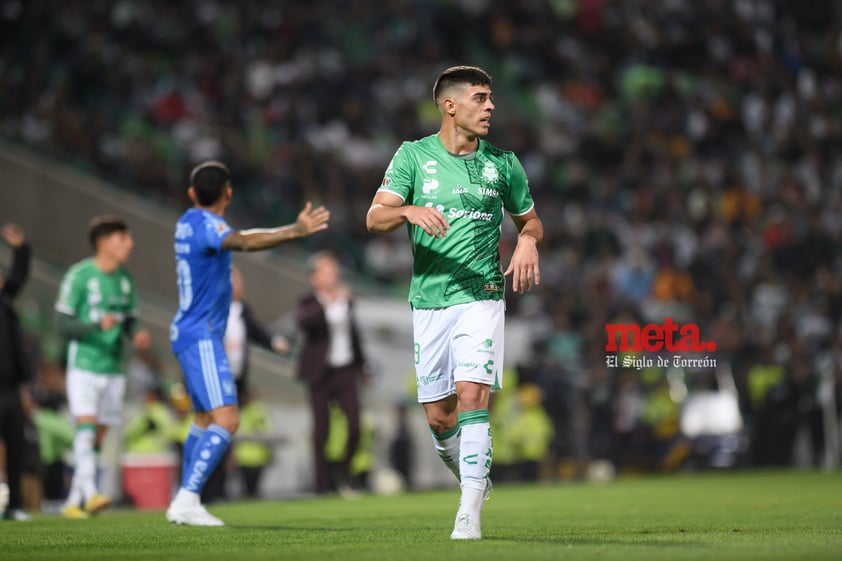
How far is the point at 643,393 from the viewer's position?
20.5 metres

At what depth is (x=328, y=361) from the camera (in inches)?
611

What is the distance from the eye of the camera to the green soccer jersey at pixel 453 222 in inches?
308

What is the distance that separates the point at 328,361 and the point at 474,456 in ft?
26.7

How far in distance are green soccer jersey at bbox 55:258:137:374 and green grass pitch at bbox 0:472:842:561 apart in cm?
145

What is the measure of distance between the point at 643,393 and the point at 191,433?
11.6m

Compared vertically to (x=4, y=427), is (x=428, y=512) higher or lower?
lower

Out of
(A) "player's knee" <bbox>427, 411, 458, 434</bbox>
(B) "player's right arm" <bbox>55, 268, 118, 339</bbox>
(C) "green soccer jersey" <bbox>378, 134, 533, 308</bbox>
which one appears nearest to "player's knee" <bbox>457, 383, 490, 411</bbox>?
(C) "green soccer jersey" <bbox>378, 134, 533, 308</bbox>

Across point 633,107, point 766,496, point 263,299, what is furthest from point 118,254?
point 633,107

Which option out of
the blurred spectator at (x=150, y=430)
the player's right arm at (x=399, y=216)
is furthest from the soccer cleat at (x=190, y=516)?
the blurred spectator at (x=150, y=430)

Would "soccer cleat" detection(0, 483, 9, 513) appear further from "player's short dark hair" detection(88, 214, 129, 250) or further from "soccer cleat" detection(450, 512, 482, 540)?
"soccer cleat" detection(450, 512, 482, 540)

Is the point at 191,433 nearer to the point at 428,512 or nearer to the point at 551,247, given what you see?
the point at 428,512

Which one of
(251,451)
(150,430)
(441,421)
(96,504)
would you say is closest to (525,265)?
(441,421)

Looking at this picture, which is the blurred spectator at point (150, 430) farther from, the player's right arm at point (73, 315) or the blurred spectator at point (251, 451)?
the player's right arm at point (73, 315)

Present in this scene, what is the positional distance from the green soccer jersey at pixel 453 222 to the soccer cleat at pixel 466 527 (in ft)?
3.90
